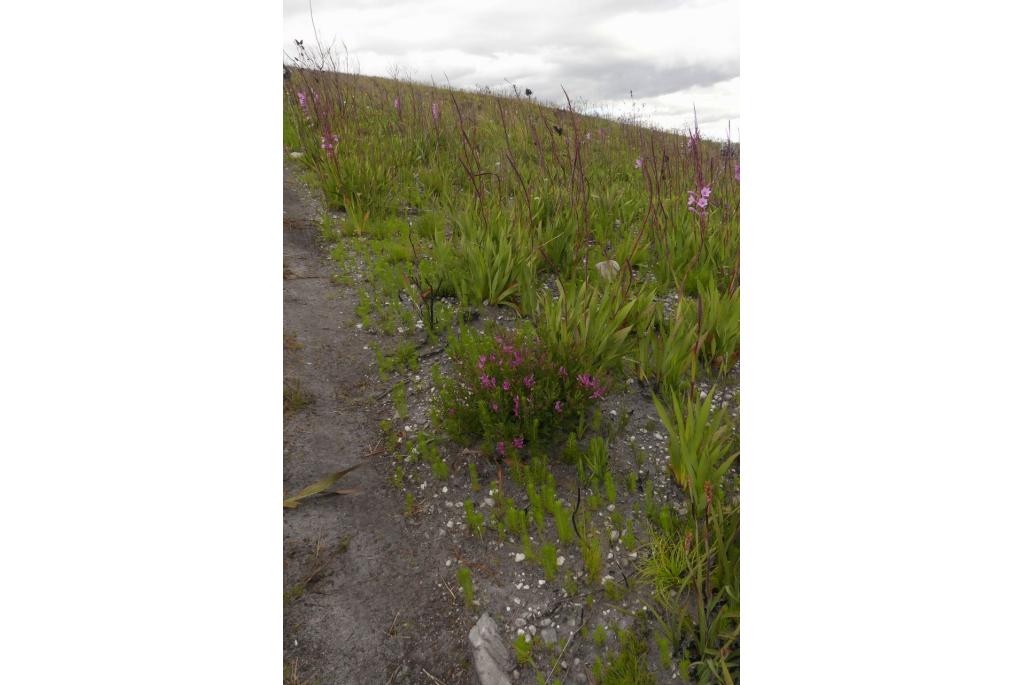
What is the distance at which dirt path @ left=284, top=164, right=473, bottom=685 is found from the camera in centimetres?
224

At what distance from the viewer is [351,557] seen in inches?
104

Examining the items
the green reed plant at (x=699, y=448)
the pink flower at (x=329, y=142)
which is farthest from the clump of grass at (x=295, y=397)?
the pink flower at (x=329, y=142)

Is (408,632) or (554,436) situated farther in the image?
(554,436)

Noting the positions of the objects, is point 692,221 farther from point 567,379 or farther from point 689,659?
point 689,659

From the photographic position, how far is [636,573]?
237 cm

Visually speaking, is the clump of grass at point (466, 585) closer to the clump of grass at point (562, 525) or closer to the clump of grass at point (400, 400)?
the clump of grass at point (562, 525)

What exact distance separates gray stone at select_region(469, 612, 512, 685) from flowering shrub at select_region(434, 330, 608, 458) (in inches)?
34.1

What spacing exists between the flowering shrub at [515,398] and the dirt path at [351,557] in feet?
1.81

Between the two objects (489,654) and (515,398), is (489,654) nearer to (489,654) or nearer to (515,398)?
(489,654)

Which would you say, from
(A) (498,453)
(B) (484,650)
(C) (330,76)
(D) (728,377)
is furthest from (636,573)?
(C) (330,76)

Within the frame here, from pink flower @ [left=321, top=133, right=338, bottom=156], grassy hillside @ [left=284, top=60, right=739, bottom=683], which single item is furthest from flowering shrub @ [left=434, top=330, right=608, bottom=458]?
pink flower @ [left=321, top=133, right=338, bottom=156]

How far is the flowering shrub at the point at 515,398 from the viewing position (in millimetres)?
2895

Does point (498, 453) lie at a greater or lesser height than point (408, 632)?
greater

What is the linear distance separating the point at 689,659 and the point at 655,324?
2.08 meters
